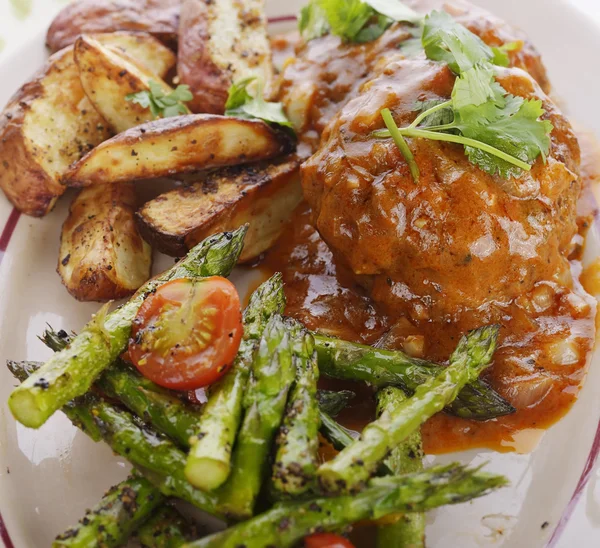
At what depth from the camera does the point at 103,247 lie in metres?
3.97

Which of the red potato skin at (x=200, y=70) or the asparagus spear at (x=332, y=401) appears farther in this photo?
the red potato skin at (x=200, y=70)

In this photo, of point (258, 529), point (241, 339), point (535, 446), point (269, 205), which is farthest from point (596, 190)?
point (258, 529)

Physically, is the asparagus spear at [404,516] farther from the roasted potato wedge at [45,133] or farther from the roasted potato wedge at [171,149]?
the roasted potato wedge at [45,133]

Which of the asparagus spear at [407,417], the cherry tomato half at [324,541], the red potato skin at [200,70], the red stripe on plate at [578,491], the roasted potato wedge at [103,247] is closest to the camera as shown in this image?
the asparagus spear at [407,417]

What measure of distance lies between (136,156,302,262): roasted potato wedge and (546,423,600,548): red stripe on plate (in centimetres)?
227

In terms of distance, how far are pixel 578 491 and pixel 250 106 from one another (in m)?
3.03

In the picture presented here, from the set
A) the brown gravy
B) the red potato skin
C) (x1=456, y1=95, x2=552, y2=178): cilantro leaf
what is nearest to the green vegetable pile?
the brown gravy

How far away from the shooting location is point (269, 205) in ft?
14.1

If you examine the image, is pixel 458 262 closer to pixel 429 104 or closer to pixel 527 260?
pixel 527 260

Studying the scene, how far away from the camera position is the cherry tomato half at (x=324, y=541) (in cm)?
260

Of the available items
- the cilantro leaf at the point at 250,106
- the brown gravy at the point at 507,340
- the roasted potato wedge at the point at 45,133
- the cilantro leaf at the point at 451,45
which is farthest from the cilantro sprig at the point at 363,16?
the roasted potato wedge at the point at 45,133

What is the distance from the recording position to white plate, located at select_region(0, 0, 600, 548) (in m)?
3.14

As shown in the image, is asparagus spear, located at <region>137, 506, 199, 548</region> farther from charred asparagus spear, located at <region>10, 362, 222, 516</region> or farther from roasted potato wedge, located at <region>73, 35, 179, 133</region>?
roasted potato wedge, located at <region>73, 35, 179, 133</region>

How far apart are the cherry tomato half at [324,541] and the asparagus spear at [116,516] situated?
731 mm
